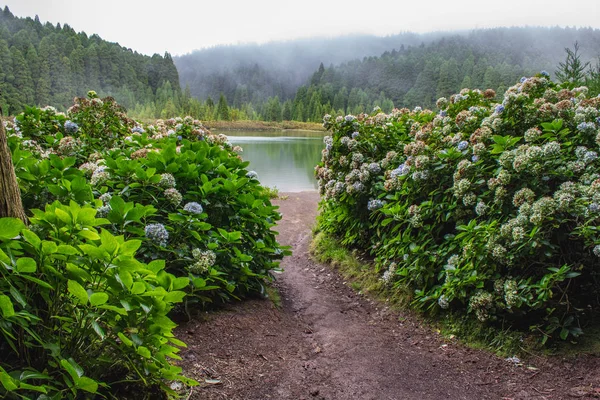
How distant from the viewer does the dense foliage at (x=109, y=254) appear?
3.92ft

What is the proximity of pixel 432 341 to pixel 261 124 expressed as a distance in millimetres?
50025

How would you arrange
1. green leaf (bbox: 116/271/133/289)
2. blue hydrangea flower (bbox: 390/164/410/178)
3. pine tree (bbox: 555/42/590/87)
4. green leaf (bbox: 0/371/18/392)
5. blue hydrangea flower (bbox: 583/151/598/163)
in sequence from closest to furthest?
green leaf (bbox: 0/371/18/392) → green leaf (bbox: 116/271/133/289) → blue hydrangea flower (bbox: 583/151/598/163) → blue hydrangea flower (bbox: 390/164/410/178) → pine tree (bbox: 555/42/590/87)

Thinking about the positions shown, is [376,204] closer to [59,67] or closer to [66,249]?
[66,249]

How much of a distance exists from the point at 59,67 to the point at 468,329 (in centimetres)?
3018

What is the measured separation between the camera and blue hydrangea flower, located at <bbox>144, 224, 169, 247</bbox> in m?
2.49

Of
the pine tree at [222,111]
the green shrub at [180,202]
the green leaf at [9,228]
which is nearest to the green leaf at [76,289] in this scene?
the green leaf at [9,228]

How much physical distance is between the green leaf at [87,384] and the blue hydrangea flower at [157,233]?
141cm

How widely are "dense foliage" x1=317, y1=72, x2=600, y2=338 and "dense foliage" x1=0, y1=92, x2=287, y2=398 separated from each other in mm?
1341

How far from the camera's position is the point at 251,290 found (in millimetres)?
3369

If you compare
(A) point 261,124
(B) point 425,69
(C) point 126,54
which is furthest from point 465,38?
(C) point 126,54

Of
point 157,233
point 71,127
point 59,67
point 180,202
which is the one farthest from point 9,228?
point 59,67

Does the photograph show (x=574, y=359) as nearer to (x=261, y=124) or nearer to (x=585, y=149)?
A: (x=585, y=149)

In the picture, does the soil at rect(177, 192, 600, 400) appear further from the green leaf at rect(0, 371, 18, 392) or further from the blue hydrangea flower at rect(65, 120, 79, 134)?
the blue hydrangea flower at rect(65, 120, 79, 134)

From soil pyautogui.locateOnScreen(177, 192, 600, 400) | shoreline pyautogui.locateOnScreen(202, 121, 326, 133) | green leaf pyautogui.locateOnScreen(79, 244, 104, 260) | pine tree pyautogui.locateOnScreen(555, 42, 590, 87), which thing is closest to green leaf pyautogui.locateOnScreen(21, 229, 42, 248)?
green leaf pyautogui.locateOnScreen(79, 244, 104, 260)
